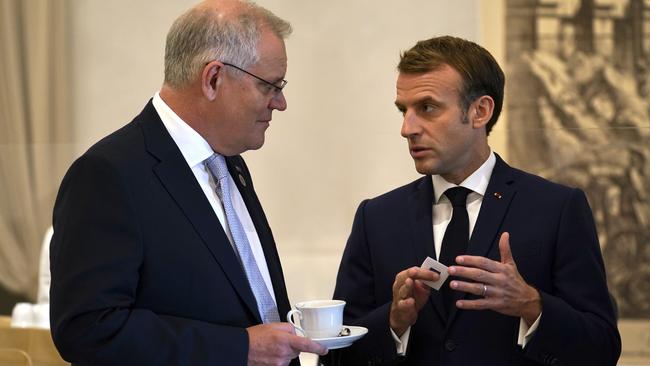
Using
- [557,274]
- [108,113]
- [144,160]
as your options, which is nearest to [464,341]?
[557,274]

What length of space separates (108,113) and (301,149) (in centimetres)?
118

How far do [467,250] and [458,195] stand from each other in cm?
16

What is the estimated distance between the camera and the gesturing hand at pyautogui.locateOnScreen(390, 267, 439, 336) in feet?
6.37

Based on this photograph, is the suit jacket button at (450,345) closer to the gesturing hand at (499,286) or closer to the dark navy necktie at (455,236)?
the dark navy necktie at (455,236)

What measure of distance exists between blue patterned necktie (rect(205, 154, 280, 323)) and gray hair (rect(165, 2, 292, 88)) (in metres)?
0.21

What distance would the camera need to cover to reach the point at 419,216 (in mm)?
2270

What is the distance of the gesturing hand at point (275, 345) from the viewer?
69.5 inches

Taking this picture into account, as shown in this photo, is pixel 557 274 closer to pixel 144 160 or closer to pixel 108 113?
pixel 144 160

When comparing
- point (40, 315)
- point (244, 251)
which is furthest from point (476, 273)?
point (40, 315)

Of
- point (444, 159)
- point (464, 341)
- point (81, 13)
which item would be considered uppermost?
point (81, 13)

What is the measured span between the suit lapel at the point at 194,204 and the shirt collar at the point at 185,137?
0.03 meters

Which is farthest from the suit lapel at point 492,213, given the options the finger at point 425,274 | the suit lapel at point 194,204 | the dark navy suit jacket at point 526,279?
the suit lapel at point 194,204

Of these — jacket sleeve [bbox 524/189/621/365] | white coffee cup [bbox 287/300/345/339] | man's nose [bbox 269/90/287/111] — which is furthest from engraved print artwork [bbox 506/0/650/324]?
white coffee cup [bbox 287/300/345/339]

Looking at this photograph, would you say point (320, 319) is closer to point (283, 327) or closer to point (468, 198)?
point (283, 327)
